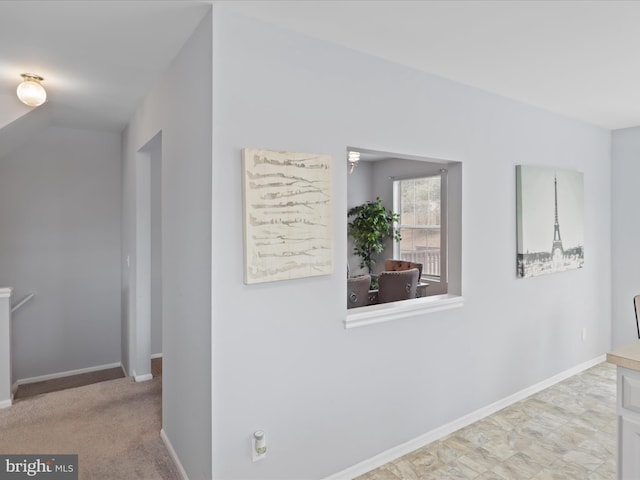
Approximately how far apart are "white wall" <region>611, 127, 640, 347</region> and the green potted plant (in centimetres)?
256

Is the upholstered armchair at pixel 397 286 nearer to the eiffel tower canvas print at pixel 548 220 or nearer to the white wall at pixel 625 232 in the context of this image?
the eiffel tower canvas print at pixel 548 220

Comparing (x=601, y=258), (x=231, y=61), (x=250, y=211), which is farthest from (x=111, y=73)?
(x=601, y=258)

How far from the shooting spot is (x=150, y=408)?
3115 millimetres

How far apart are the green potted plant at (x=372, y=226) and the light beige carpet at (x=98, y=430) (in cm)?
329

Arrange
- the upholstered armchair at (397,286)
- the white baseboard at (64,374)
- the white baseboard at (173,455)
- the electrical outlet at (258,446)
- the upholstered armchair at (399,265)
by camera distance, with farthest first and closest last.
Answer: the upholstered armchair at (399,265)
the white baseboard at (64,374)
the upholstered armchair at (397,286)
the white baseboard at (173,455)
the electrical outlet at (258,446)

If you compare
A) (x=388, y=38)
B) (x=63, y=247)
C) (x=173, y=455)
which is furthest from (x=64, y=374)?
(x=388, y=38)

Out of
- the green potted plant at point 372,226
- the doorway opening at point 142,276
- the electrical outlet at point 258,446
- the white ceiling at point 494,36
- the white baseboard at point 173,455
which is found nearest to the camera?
the white ceiling at point 494,36

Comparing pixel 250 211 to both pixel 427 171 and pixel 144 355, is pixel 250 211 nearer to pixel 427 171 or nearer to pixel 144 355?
pixel 144 355

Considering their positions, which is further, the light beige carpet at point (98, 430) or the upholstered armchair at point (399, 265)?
the upholstered armchair at point (399, 265)

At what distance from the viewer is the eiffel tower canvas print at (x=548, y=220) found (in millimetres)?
3297

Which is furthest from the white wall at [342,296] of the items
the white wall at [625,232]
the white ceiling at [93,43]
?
the white wall at [625,232]

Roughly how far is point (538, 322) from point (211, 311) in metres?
2.96

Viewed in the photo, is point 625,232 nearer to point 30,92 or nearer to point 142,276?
point 142,276

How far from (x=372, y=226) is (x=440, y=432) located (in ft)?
10.7
